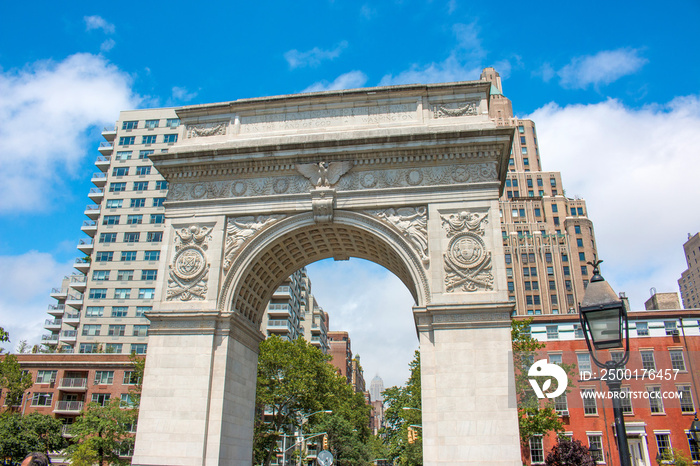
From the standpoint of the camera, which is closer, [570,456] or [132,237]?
[570,456]

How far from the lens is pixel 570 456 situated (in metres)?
34.9

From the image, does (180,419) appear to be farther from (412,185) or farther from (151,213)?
(151,213)

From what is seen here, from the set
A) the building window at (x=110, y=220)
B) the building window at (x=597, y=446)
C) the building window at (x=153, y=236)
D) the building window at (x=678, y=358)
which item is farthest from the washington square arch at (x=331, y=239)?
the building window at (x=110, y=220)

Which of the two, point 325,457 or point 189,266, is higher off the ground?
point 189,266

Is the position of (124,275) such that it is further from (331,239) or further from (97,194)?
(331,239)

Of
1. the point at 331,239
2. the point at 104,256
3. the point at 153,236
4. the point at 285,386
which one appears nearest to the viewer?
the point at 331,239

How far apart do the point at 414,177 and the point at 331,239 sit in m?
4.97

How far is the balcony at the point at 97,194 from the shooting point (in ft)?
232

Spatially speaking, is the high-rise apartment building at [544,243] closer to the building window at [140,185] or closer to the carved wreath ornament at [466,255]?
the building window at [140,185]

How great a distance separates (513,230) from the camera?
94.4 meters

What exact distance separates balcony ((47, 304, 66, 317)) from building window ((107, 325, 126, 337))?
11.4 meters

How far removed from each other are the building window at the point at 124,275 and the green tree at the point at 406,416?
33696 millimetres

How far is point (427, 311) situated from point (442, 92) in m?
9.92

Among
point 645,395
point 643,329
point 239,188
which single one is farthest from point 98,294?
point 645,395
